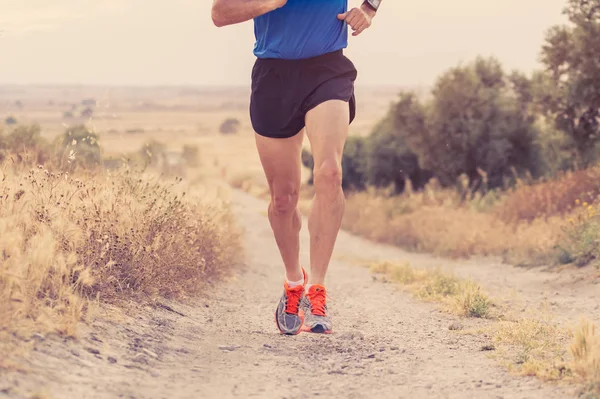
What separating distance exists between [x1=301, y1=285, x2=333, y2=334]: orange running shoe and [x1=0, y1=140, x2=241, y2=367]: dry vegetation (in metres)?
1.32

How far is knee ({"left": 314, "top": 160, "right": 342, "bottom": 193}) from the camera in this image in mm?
5180

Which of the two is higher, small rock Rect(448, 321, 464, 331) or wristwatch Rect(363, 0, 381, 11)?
wristwatch Rect(363, 0, 381, 11)

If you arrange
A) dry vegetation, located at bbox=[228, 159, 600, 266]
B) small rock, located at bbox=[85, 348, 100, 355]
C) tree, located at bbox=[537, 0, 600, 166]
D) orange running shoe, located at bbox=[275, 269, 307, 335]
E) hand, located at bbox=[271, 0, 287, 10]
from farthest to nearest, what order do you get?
tree, located at bbox=[537, 0, 600, 166] < dry vegetation, located at bbox=[228, 159, 600, 266] < orange running shoe, located at bbox=[275, 269, 307, 335] < hand, located at bbox=[271, 0, 287, 10] < small rock, located at bbox=[85, 348, 100, 355]

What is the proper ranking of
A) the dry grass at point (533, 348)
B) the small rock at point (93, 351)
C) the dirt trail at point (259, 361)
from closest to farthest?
the dirt trail at point (259, 361) → the dry grass at point (533, 348) → the small rock at point (93, 351)

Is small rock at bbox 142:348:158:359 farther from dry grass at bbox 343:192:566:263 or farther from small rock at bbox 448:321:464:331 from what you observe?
dry grass at bbox 343:192:566:263

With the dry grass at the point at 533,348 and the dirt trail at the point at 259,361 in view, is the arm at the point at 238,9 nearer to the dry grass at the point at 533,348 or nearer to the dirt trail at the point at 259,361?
the dirt trail at the point at 259,361

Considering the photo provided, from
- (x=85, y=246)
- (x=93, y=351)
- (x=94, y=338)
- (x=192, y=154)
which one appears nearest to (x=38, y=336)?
(x=93, y=351)

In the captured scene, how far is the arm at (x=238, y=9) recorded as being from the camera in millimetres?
5148

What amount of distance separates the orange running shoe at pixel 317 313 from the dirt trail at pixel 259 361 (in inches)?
2.6

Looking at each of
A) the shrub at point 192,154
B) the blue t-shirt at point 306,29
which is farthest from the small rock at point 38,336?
the shrub at point 192,154

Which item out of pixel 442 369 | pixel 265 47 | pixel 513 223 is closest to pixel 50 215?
pixel 265 47

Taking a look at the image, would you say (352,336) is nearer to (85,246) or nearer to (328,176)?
(328,176)

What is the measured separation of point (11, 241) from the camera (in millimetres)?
4523

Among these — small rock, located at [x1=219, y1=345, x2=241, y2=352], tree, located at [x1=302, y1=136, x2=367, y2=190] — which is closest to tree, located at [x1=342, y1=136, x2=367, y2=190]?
tree, located at [x1=302, y1=136, x2=367, y2=190]
